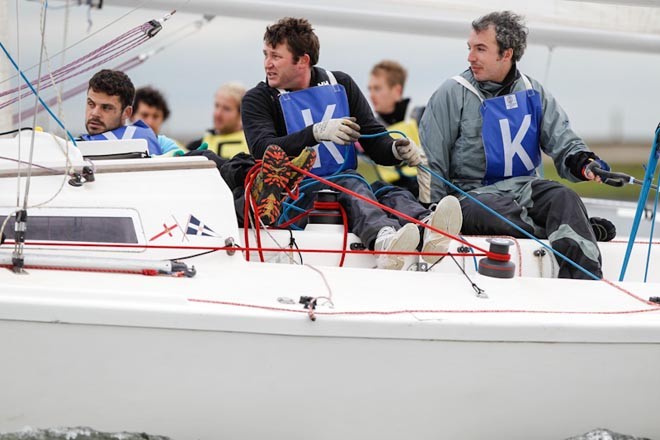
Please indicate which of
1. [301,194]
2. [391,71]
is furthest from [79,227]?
[391,71]

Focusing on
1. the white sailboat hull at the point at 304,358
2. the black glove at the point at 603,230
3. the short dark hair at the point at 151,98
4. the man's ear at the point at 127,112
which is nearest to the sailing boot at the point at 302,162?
the white sailboat hull at the point at 304,358

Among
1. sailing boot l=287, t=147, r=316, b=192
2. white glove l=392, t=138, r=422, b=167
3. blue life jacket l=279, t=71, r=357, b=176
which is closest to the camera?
sailing boot l=287, t=147, r=316, b=192

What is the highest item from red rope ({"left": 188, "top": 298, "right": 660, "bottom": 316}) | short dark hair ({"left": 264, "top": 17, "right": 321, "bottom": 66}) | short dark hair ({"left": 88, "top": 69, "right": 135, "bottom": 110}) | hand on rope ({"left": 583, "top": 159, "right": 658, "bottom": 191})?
short dark hair ({"left": 264, "top": 17, "right": 321, "bottom": 66})

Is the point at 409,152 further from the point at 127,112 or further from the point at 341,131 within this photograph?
the point at 127,112

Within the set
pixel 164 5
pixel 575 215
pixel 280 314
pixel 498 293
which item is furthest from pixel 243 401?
pixel 164 5

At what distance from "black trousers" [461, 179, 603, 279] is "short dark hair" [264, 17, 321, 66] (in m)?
0.88

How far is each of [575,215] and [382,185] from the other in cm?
87

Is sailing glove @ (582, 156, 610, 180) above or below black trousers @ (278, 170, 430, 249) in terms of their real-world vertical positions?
above

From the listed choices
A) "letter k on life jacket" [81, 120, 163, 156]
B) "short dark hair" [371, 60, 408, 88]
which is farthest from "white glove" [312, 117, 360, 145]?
"short dark hair" [371, 60, 408, 88]

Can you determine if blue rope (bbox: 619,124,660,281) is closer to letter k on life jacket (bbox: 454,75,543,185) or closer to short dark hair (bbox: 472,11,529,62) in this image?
letter k on life jacket (bbox: 454,75,543,185)

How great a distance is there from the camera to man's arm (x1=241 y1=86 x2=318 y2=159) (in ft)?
11.4

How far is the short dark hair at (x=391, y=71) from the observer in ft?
21.1

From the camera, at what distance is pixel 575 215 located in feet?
10.8

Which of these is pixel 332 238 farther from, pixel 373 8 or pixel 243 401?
pixel 373 8
